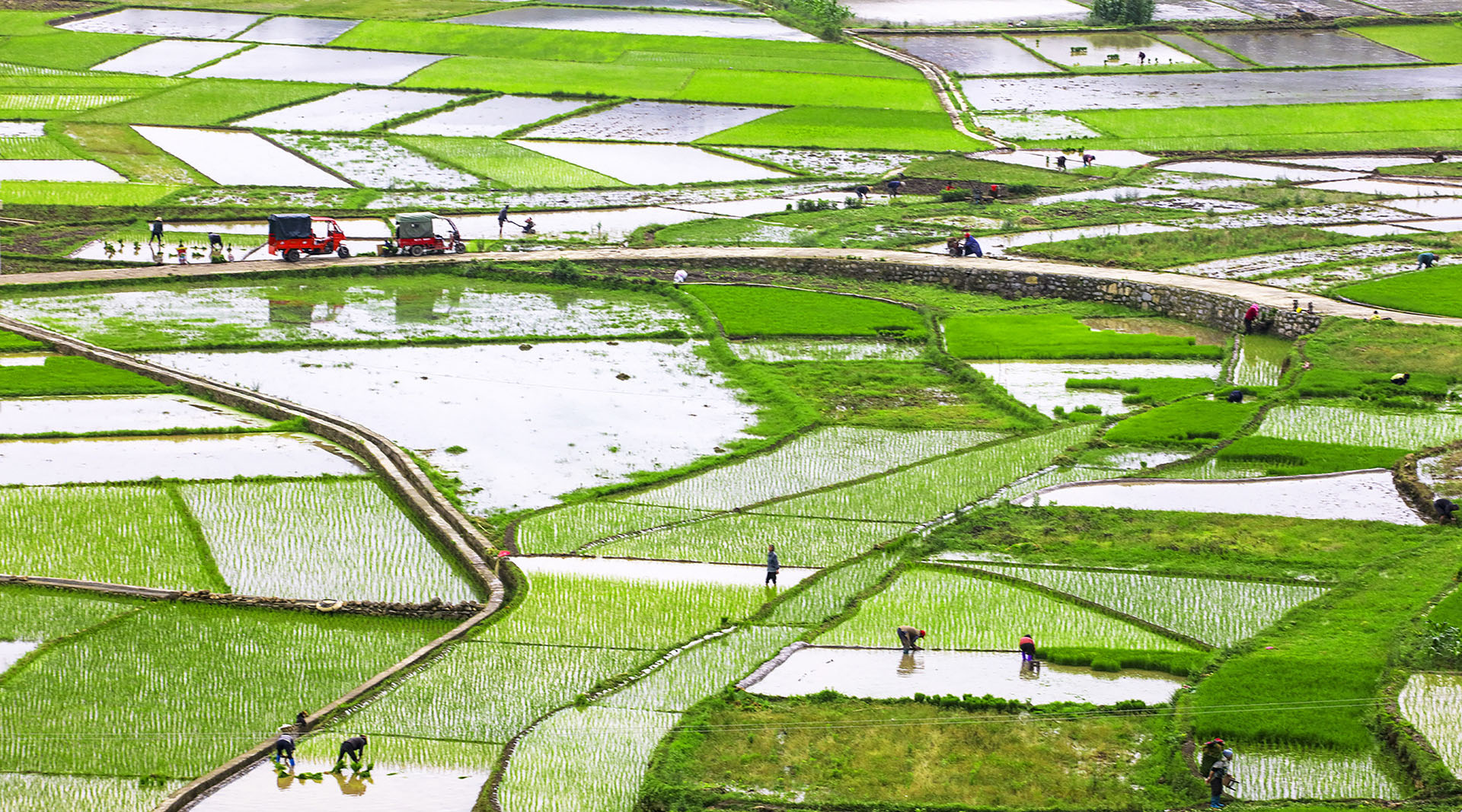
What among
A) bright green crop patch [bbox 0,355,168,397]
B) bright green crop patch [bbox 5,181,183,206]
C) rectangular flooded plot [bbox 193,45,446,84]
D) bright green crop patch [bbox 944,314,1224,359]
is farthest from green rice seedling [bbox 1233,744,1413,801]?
rectangular flooded plot [bbox 193,45,446,84]

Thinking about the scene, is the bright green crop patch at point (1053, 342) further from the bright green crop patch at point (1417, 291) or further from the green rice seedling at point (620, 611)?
the green rice seedling at point (620, 611)

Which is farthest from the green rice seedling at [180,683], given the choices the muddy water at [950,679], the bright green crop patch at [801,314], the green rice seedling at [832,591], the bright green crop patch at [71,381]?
the bright green crop patch at [801,314]

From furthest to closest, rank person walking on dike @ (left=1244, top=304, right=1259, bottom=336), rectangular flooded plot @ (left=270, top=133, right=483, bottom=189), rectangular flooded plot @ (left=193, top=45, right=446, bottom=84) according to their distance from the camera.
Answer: rectangular flooded plot @ (left=193, top=45, right=446, bottom=84), rectangular flooded plot @ (left=270, top=133, right=483, bottom=189), person walking on dike @ (left=1244, top=304, right=1259, bottom=336)

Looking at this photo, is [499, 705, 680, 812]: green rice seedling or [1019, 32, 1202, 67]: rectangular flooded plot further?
[1019, 32, 1202, 67]: rectangular flooded plot

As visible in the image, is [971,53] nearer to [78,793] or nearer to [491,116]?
[491,116]

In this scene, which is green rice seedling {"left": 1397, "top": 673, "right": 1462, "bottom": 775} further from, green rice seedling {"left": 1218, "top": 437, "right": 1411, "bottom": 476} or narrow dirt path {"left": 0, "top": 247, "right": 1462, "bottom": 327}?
narrow dirt path {"left": 0, "top": 247, "right": 1462, "bottom": 327}

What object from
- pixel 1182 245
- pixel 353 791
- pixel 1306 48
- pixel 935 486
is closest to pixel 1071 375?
pixel 935 486
